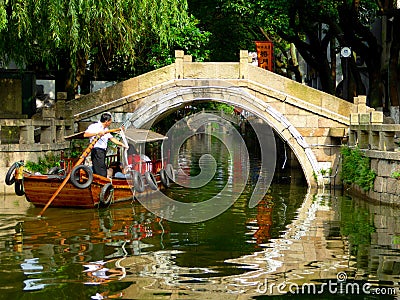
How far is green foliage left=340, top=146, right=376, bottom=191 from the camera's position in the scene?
A: 600 inches

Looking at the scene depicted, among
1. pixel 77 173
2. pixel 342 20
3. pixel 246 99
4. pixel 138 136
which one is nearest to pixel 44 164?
pixel 138 136

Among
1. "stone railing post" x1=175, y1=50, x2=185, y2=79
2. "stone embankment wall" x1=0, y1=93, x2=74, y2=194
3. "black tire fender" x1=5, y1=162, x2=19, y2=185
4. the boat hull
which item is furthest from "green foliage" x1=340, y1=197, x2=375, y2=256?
"stone embankment wall" x1=0, y1=93, x2=74, y2=194

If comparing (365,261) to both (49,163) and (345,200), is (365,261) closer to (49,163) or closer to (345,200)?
(345,200)

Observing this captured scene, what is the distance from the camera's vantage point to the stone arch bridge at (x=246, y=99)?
58.5 ft

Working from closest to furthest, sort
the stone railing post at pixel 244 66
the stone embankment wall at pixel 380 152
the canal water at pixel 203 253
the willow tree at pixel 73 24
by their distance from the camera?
the canal water at pixel 203 253, the stone embankment wall at pixel 380 152, the willow tree at pixel 73 24, the stone railing post at pixel 244 66

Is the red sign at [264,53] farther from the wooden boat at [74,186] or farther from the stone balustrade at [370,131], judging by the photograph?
the wooden boat at [74,186]

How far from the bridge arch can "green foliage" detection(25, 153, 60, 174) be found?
2491mm

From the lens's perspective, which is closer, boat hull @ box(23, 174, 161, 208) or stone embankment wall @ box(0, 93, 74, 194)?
boat hull @ box(23, 174, 161, 208)

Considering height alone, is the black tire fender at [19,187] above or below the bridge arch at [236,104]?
below

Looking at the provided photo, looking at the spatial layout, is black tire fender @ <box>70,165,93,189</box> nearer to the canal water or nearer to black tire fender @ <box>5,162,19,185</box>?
the canal water

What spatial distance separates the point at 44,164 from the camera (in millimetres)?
15750

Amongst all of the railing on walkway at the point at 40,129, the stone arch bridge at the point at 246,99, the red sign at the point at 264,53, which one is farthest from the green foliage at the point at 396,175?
the red sign at the point at 264,53

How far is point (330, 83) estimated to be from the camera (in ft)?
78.6

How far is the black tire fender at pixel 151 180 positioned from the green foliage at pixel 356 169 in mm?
4318
